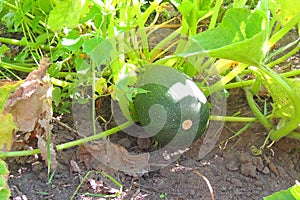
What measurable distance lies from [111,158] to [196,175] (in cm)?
25

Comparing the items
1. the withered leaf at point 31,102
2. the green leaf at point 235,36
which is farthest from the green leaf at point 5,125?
the green leaf at point 235,36

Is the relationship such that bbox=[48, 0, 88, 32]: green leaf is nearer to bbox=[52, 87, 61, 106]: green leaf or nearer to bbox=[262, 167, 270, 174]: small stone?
bbox=[52, 87, 61, 106]: green leaf

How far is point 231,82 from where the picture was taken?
1.81m

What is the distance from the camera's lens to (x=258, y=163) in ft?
5.24

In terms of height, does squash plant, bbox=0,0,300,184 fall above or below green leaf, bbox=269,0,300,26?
below

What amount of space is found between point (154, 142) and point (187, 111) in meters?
0.17

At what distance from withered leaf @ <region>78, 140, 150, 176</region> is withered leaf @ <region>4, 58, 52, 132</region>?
16 cm

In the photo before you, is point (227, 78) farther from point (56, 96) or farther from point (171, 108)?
point (56, 96)

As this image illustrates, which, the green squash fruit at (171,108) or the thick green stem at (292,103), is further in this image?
the green squash fruit at (171,108)

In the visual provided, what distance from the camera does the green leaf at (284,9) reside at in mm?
1368

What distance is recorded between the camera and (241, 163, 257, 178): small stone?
1555mm

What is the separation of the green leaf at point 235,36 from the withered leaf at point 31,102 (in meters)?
0.45

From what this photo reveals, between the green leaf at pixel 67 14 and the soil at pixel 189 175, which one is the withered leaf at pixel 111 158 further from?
the green leaf at pixel 67 14

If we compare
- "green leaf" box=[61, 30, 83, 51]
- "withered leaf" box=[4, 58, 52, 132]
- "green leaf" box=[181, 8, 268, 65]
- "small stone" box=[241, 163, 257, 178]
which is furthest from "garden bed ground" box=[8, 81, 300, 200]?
"green leaf" box=[181, 8, 268, 65]
